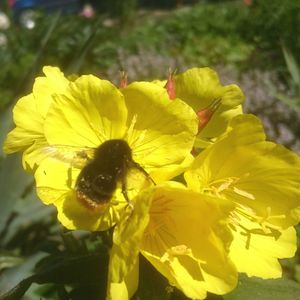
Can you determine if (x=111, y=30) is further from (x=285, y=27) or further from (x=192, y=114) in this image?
(x=192, y=114)

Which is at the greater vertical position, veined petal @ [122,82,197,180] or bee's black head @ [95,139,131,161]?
veined petal @ [122,82,197,180]

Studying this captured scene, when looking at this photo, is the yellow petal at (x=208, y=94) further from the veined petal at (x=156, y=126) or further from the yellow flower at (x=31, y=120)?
the yellow flower at (x=31, y=120)

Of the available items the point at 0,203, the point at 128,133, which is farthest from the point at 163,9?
the point at 128,133

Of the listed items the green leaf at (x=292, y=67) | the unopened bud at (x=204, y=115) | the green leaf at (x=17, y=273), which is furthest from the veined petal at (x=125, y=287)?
the green leaf at (x=292, y=67)

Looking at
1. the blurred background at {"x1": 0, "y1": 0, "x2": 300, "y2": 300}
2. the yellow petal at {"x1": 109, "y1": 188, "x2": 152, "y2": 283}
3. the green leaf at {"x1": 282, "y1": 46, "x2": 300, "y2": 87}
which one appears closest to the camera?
the yellow petal at {"x1": 109, "y1": 188, "x2": 152, "y2": 283}

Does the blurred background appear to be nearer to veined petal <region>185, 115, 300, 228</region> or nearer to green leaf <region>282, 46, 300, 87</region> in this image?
green leaf <region>282, 46, 300, 87</region>

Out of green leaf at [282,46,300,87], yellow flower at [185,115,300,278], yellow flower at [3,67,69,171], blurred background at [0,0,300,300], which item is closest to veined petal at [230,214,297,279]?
yellow flower at [185,115,300,278]

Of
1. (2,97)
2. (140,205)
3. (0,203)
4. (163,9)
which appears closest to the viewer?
(140,205)
